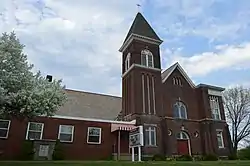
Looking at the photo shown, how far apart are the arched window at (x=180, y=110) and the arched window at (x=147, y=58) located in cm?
559

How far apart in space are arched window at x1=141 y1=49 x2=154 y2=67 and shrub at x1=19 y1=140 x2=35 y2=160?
50.1 feet

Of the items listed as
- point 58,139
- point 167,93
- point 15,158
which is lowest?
point 15,158

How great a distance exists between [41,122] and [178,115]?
15.2 meters

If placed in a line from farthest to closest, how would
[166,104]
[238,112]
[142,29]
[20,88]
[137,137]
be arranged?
[238,112]
[142,29]
[166,104]
[137,137]
[20,88]

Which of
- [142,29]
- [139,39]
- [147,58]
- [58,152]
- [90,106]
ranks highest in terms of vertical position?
[142,29]

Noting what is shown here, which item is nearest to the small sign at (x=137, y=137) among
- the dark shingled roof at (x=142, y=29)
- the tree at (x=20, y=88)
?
the tree at (x=20, y=88)

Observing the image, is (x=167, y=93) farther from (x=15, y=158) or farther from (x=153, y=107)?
(x=15, y=158)

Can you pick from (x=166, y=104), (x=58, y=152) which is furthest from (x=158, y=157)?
(x=58, y=152)

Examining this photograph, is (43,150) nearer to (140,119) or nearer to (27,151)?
(27,151)

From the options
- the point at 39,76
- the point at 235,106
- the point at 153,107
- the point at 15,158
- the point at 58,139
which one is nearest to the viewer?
the point at 39,76

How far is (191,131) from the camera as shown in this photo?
99.1 feet

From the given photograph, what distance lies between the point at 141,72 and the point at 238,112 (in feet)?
69.2

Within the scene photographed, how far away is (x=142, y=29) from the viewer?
32.9 m

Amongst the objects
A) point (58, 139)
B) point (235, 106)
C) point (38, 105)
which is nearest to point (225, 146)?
point (235, 106)
